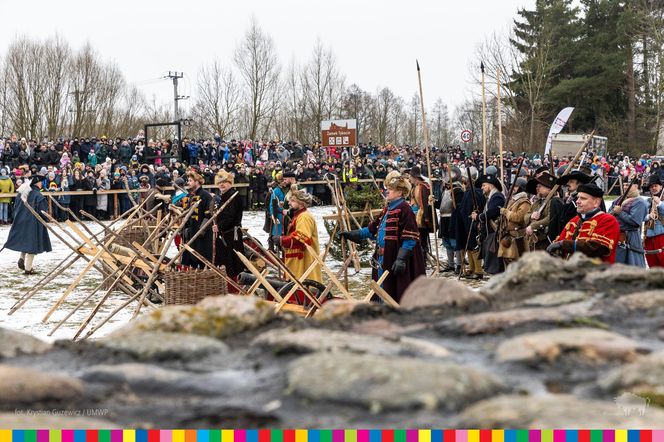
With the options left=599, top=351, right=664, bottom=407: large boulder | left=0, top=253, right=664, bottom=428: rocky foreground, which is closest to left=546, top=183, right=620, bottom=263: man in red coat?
left=0, top=253, right=664, bottom=428: rocky foreground

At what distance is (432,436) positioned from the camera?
7.09 ft

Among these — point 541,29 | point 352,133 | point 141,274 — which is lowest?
point 141,274

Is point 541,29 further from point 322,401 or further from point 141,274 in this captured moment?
point 322,401

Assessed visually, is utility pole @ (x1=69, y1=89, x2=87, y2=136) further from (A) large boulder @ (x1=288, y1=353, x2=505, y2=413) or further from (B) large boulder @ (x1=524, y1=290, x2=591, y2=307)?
(A) large boulder @ (x1=288, y1=353, x2=505, y2=413)

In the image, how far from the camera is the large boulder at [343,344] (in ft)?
8.93

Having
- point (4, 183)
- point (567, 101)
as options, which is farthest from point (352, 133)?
point (567, 101)

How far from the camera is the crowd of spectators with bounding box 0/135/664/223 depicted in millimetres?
23750

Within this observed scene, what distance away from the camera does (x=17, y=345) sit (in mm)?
2975

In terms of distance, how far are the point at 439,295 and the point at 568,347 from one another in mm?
935

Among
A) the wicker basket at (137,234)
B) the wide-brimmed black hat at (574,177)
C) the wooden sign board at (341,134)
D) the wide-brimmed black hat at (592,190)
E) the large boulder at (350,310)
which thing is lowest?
the wicker basket at (137,234)

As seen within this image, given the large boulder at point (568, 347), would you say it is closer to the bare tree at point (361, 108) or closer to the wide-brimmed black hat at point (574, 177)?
the wide-brimmed black hat at point (574, 177)

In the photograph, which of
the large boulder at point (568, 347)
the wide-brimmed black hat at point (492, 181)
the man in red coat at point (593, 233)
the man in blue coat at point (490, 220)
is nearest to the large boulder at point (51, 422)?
the large boulder at point (568, 347)

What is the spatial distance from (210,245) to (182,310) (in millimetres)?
7806

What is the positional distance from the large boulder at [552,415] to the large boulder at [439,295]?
115cm
